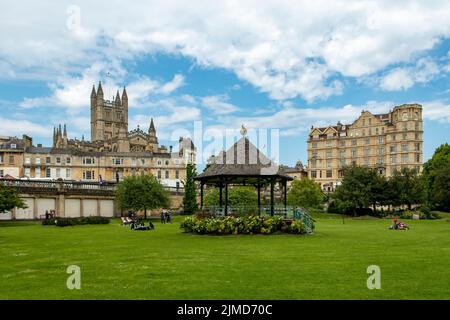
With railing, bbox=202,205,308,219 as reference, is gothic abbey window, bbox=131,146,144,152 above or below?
above

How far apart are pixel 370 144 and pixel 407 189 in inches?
1478

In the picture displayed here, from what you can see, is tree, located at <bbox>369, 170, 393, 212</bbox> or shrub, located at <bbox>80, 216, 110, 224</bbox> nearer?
shrub, located at <bbox>80, 216, 110, 224</bbox>

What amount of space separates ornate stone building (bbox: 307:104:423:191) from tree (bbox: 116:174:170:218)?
177 ft

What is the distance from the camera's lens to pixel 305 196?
83.5 metres

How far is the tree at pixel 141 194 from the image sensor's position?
64812 mm

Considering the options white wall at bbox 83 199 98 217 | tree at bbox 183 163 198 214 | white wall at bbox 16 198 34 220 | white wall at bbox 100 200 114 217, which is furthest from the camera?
tree at bbox 183 163 198 214

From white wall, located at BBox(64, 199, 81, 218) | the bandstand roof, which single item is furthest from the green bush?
the bandstand roof

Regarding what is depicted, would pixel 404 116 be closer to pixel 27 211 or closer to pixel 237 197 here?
pixel 237 197

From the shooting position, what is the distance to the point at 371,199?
7856 centimetres

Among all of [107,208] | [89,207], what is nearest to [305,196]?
[107,208]

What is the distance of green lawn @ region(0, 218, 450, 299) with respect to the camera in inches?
518

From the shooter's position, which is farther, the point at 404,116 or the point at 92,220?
the point at 404,116

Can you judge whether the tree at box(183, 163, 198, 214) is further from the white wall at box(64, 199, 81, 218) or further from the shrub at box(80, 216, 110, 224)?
the shrub at box(80, 216, 110, 224)
